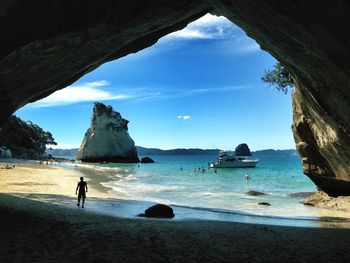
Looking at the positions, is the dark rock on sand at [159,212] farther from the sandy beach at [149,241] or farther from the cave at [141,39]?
the cave at [141,39]

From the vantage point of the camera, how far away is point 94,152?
143 metres

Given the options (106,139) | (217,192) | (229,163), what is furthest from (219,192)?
(106,139)

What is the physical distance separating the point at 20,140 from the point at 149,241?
378ft

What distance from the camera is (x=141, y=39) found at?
64.8ft

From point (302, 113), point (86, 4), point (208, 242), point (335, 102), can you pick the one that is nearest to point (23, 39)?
point (86, 4)

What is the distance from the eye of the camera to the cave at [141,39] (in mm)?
10289

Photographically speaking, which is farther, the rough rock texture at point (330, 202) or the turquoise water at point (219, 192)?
the turquoise water at point (219, 192)

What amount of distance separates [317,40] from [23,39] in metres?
10.4

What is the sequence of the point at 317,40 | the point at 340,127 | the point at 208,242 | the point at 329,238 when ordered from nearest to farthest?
the point at 317,40 < the point at 208,242 < the point at 329,238 < the point at 340,127

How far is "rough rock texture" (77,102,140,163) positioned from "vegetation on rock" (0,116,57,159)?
19414mm

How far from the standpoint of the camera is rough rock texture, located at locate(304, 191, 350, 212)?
954 inches

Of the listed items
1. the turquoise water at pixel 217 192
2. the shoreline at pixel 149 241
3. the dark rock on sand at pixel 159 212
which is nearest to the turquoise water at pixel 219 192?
the turquoise water at pixel 217 192

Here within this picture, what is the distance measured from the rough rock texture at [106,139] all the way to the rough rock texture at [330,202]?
11748 cm

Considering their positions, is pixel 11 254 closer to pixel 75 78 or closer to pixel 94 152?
pixel 75 78
